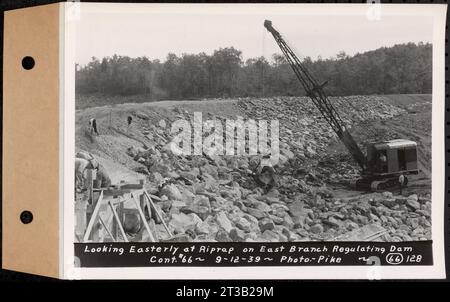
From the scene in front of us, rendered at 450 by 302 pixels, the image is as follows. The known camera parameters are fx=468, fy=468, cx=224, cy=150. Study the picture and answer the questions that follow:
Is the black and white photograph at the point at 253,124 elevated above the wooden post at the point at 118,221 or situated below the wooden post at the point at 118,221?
above

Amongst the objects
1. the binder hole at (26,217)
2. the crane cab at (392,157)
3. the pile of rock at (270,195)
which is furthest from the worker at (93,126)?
the crane cab at (392,157)

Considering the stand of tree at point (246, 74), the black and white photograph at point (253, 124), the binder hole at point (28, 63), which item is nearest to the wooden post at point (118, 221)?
the black and white photograph at point (253, 124)

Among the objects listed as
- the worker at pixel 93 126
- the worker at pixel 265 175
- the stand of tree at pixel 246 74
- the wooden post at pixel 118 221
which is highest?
the stand of tree at pixel 246 74

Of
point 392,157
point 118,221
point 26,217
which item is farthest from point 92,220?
point 392,157

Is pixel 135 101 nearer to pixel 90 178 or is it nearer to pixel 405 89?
pixel 90 178

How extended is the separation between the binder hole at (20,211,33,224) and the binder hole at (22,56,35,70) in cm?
35

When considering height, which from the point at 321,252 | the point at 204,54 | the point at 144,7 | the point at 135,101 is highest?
the point at 144,7

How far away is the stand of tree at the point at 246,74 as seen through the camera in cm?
113

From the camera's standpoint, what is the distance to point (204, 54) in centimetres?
113

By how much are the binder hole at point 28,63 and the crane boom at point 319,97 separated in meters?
0.57

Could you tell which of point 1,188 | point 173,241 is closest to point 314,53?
point 173,241

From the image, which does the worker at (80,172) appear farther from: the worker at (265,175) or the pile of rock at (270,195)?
the worker at (265,175)

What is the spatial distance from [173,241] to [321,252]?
36cm

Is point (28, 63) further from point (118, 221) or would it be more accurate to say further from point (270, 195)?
point (270, 195)
